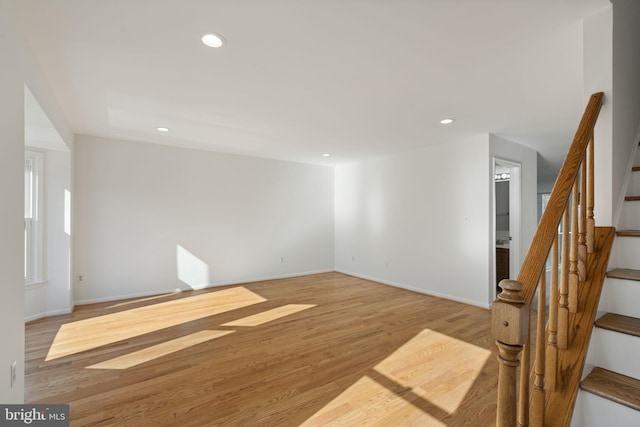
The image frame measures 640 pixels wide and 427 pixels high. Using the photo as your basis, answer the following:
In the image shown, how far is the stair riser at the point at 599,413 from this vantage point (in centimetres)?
104

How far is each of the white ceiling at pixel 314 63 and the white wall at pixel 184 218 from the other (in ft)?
2.77

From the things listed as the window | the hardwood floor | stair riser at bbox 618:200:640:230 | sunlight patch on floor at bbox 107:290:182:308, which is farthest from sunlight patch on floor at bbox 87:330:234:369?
stair riser at bbox 618:200:640:230

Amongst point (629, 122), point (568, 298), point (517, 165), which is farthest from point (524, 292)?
point (517, 165)

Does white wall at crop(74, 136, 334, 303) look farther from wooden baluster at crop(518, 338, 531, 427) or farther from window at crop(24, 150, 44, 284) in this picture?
wooden baluster at crop(518, 338, 531, 427)

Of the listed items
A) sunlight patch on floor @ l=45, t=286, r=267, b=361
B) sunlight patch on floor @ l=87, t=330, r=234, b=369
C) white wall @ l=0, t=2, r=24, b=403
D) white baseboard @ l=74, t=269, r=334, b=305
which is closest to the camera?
white wall @ l=0, t=2, r=24, b=403

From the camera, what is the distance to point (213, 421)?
1.75 m

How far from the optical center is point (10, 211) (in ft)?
5.05

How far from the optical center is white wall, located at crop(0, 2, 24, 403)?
4.76ft

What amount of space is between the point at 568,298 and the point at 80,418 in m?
2.87

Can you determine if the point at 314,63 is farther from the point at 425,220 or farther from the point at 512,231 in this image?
the point at 512,231

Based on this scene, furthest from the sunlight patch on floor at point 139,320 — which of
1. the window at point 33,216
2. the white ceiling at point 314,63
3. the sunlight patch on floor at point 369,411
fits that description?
the white ceiling at point 314,63

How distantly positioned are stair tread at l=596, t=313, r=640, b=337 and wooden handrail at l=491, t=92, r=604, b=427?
150 mm

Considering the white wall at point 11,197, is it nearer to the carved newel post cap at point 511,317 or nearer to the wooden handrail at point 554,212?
the carved newel post cap at point 511,317

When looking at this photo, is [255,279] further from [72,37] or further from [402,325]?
[72,37]
